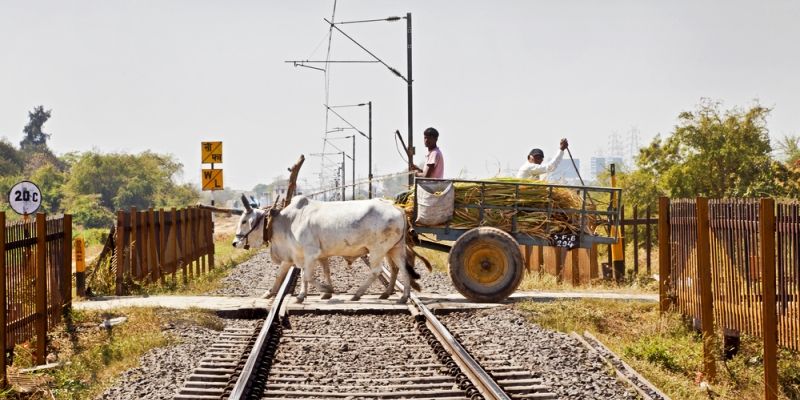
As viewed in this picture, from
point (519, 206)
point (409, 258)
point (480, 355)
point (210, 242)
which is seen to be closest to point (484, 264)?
point (519, 206)

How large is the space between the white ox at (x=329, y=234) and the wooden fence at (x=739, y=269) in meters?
4.15

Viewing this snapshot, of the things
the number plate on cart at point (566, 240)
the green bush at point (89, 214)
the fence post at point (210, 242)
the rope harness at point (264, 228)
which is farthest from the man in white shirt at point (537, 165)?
the green bush at point (89, 214)

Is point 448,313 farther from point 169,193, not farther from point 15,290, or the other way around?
point 169,193

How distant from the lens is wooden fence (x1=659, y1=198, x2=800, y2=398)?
366 inches

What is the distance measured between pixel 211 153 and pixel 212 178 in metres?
0.71

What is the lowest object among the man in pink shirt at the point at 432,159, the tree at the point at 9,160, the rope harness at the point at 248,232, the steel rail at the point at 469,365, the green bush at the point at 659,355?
the green bush at the point at 659,355

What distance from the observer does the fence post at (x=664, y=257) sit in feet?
44.9

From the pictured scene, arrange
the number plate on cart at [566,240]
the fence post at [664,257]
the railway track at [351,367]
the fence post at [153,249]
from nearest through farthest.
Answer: the railway track at [351,367] → the fence post at [664,257] → the number plate on cart at [566,240] → the fence post at [153,249]

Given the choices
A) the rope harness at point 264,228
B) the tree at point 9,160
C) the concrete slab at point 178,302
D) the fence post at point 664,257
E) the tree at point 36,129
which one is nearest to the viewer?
the fence post at point 664,257

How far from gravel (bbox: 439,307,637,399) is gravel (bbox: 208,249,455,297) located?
4.42m

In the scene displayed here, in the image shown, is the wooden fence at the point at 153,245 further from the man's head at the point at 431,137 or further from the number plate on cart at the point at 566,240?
the number plate on cart at the point at 566,240

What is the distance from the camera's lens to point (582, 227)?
52.5ft

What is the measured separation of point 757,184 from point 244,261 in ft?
49.4

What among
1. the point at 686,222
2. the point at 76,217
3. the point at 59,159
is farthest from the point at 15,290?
the point at 59,159
